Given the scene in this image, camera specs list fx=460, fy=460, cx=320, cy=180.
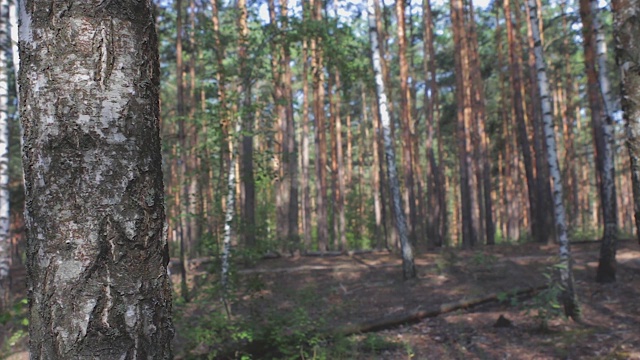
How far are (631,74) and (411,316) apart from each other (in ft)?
19.2

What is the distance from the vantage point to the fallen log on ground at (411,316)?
746cm

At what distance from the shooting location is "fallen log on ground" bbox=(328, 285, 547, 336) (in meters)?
7.46

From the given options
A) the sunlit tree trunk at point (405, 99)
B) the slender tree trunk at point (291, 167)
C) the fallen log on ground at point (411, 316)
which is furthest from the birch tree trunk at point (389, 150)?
the sunlit tree trunk at point (405, 99)

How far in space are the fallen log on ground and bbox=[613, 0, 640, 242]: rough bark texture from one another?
15.3 ft

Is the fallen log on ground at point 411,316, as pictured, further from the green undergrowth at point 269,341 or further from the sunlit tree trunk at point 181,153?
the sunlit tree trunk at point 181,153

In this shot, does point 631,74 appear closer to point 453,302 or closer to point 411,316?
point 411,316

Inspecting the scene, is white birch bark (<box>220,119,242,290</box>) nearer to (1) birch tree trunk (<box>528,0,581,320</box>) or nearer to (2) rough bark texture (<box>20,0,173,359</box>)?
(1) birch tree trunk (<box>528,0,581,320</box>)

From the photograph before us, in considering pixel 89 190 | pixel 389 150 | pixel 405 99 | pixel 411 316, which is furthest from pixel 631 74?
pixel 405 99

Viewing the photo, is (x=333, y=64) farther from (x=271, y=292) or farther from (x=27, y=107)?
(x=27, y=107)

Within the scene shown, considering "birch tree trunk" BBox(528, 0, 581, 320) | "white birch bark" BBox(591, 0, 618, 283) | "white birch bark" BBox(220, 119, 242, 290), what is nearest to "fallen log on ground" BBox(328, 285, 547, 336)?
"birch tree trunk" BBox(528, 0, 581, 320)

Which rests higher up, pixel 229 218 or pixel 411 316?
pixel 229 218

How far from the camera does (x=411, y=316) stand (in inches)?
331

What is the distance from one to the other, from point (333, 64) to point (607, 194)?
244 inches

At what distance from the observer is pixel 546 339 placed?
22.1ft
